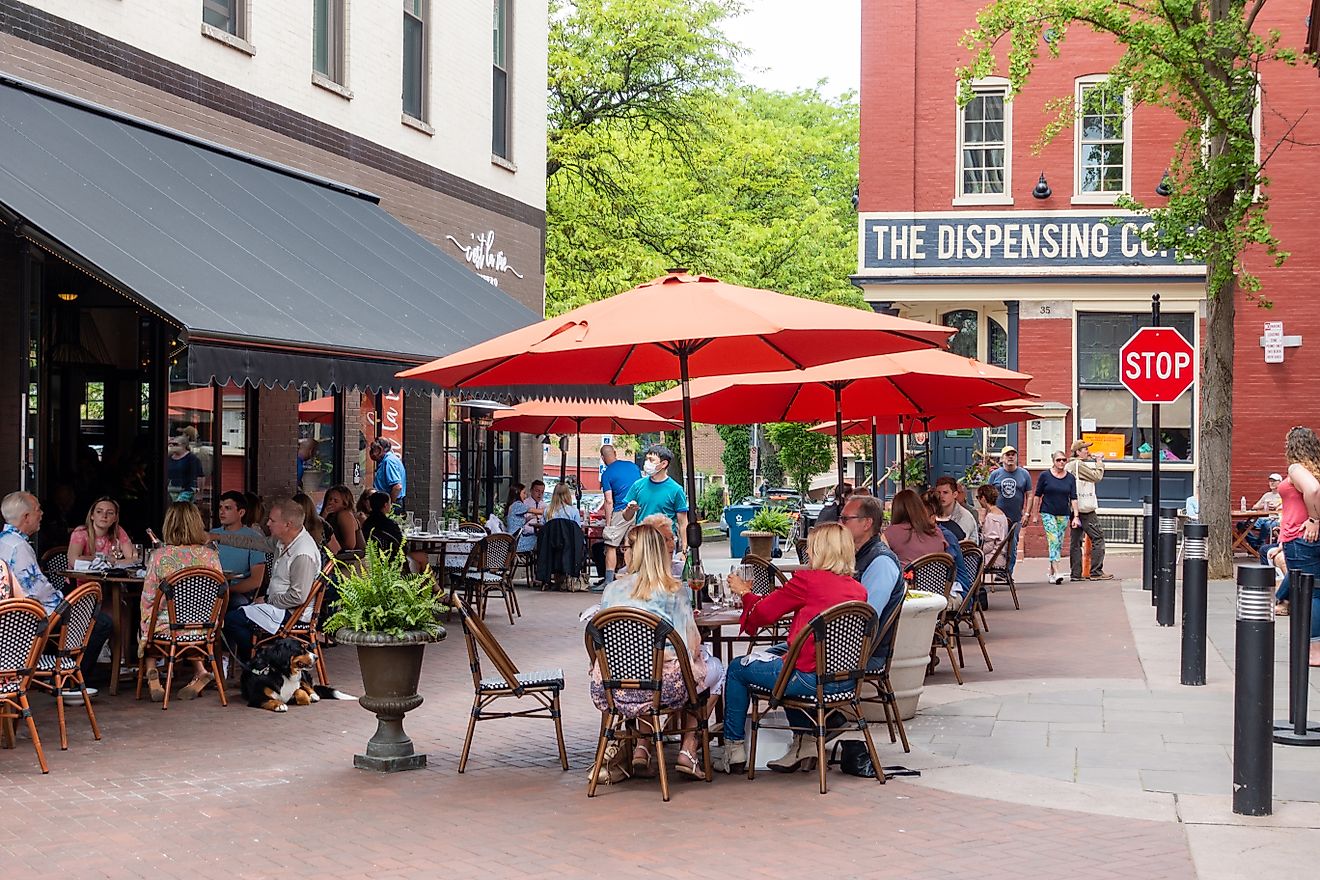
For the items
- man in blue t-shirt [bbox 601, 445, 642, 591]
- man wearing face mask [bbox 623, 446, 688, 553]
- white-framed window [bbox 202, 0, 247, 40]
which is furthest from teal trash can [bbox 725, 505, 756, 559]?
white-framed window [bbox 202, 0, 247, 40]

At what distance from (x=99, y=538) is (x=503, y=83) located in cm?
1192

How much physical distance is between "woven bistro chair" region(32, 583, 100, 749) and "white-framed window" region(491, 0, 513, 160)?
43.3 feet

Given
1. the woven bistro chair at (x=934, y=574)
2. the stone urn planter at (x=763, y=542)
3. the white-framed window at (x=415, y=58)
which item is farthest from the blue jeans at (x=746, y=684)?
the white-framed window at (x=415, y=58)

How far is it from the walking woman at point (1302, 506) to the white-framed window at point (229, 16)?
10.2 meters

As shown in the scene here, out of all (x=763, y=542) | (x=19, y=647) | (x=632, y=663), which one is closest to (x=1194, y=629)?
(x=632, y=663)

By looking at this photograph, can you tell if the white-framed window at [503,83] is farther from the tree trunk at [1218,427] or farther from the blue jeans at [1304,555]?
the blue jeans at [1304,555]

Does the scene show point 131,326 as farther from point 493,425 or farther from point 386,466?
point 493,425

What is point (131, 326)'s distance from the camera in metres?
14.1

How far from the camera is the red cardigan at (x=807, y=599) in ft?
25.4

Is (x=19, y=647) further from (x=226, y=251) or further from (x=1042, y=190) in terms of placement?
(x=1042, y=190)

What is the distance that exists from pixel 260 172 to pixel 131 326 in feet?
6.26

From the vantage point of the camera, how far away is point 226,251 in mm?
11398

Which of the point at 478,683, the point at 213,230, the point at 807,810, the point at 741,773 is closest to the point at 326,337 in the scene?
the point at 213,230

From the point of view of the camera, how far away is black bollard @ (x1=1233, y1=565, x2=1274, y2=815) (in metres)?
6.93
